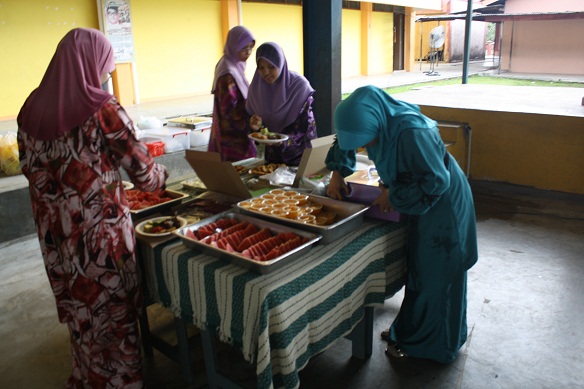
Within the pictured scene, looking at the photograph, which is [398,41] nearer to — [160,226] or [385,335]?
[385,335]

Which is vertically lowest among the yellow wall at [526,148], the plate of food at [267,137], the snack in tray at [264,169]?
the yellow wall at [526,148]

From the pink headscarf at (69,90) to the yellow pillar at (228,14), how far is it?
9333 mm

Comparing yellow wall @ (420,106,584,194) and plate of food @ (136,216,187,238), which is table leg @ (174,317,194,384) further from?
yellow wall @ (420,106,584,194)

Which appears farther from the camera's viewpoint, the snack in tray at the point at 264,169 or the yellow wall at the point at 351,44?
the yellow wall at the point at 351,44

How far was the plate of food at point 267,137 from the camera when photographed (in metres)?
2.64

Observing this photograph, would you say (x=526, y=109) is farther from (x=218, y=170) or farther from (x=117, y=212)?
(x=117, y=212)

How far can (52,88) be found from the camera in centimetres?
157

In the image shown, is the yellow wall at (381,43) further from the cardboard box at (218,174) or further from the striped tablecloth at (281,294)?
the striped tablecloth at (281,294)

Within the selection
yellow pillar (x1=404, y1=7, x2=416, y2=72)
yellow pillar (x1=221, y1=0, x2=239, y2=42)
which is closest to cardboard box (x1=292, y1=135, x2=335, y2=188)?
yellow pillar (x1=221, y1=0, x2=239, y2=42)

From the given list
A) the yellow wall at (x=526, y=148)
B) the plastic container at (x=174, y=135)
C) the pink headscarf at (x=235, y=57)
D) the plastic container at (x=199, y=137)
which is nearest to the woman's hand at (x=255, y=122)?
the pink headscarf at (x=235, y=57)

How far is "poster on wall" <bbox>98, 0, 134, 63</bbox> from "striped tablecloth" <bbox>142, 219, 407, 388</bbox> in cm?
733

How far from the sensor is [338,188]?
211 cm

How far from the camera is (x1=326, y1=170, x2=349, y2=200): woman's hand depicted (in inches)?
83.0

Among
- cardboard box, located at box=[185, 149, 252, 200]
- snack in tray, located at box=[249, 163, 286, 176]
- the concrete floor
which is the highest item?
cardboard box, located at box=[185, 149, 252, 200]
